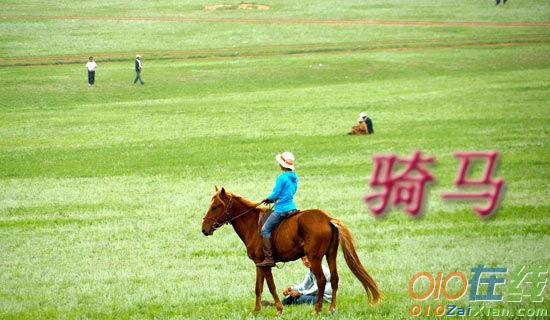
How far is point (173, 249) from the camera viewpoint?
24.3 metres

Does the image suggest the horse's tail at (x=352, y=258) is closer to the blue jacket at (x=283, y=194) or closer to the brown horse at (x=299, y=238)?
the brown horse at (x=299, y=238)

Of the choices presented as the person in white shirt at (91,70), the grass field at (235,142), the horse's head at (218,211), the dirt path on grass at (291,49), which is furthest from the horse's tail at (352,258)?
the dirt path on grass at (291,49)

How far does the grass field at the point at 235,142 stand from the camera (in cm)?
2038

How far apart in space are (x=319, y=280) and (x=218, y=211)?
2.27 metres

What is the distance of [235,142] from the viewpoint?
4512cm

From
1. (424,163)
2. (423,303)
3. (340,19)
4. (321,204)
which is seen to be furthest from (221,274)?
(340,19)

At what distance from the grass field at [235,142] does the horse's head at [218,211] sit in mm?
1616

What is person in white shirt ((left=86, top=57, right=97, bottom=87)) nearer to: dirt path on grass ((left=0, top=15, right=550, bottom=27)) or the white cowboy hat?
dirt path on grass ((left=0, top=15, right=550, bottom=27))

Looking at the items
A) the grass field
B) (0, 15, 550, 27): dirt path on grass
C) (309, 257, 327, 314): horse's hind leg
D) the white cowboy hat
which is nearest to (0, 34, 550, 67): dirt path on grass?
the grass field

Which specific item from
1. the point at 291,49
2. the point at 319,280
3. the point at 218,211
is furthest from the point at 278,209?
the point at 291,49

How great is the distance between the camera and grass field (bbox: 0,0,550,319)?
2038 centimetres

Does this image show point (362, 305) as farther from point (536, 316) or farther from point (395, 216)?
point (395, 216)

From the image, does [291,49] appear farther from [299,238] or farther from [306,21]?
[299,238]

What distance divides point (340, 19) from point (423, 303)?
9466 cm
